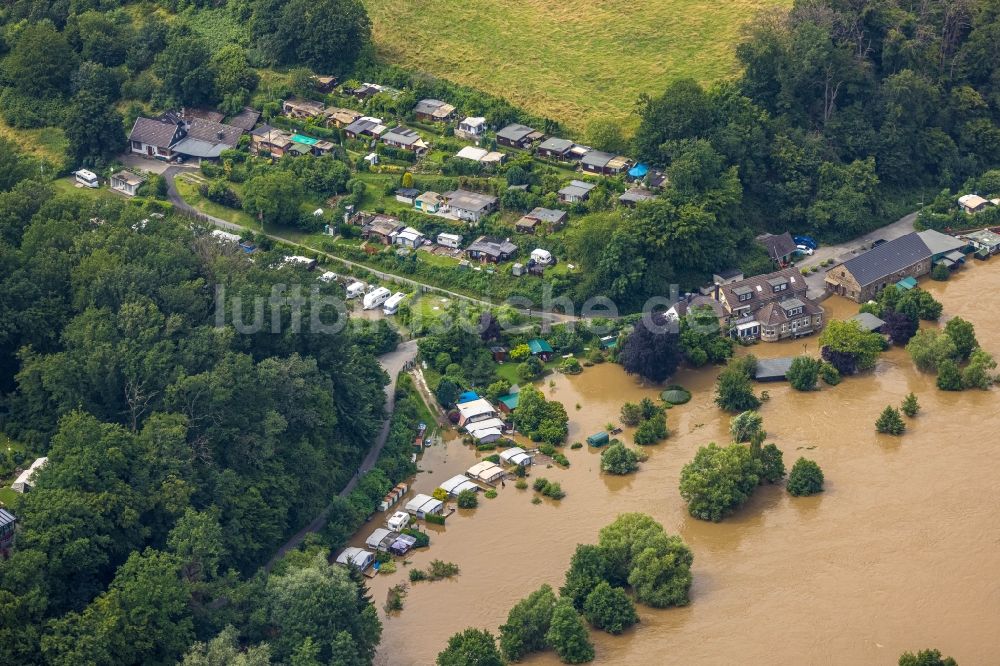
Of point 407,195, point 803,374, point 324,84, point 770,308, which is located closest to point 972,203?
point 770,308

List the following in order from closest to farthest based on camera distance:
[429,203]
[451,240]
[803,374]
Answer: [803,374], [451,240], [429,203]

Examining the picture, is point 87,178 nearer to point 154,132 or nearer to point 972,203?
point 154,132

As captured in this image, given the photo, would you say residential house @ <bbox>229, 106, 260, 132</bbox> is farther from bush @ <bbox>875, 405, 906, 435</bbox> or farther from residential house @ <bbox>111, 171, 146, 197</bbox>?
bush @ <bbox>875, 405, 906, 435</bbox>

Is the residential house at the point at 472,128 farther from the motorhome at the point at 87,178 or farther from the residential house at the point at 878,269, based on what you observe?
the residential house at the point at 878,269

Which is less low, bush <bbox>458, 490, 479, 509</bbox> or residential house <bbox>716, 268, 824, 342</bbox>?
residential house <bbox>716, 268, 824, 342</bbox>

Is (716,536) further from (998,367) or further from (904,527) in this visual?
(998,367)

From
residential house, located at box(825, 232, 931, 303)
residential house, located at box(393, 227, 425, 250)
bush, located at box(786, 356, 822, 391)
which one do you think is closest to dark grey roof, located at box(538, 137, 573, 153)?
residential house, located at box(393, 227, 425, 250)

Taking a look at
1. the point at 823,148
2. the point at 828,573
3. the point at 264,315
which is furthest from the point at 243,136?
the point at 828,573
